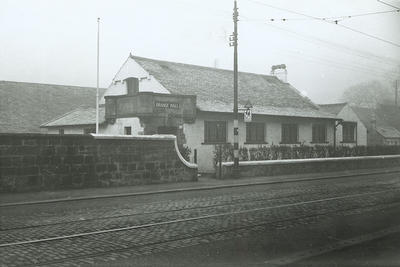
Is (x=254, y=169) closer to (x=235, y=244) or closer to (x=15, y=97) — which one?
(x=235, y=244)

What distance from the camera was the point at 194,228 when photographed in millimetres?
8984

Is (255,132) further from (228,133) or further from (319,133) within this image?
(319,133)

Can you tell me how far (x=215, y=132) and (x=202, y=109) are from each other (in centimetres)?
205

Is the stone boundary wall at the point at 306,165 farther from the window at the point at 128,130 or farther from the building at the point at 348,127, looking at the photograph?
the window at the point at 128,130

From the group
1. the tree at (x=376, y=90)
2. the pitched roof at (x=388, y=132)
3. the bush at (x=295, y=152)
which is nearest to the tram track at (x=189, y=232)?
the tree at (x=376, y=90)

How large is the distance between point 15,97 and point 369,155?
94.1 feet

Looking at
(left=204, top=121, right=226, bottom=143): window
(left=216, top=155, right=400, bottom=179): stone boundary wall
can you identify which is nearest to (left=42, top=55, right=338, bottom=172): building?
(left=204, top=121, right=226, bottom=143): window

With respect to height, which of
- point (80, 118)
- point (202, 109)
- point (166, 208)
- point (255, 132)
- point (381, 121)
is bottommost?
point (166, 208)

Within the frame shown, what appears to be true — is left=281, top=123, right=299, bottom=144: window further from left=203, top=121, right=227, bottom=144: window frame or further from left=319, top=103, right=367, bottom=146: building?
left=203, top=121, right=227, bottom=144: window frame

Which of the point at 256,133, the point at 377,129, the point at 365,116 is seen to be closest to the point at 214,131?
the point at 256,133

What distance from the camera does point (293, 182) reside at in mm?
19562

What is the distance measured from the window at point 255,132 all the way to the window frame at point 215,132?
1877 mm

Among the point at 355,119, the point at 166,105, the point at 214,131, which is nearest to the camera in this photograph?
the point at 166,105

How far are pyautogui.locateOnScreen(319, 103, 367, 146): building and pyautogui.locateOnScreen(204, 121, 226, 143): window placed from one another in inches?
450
